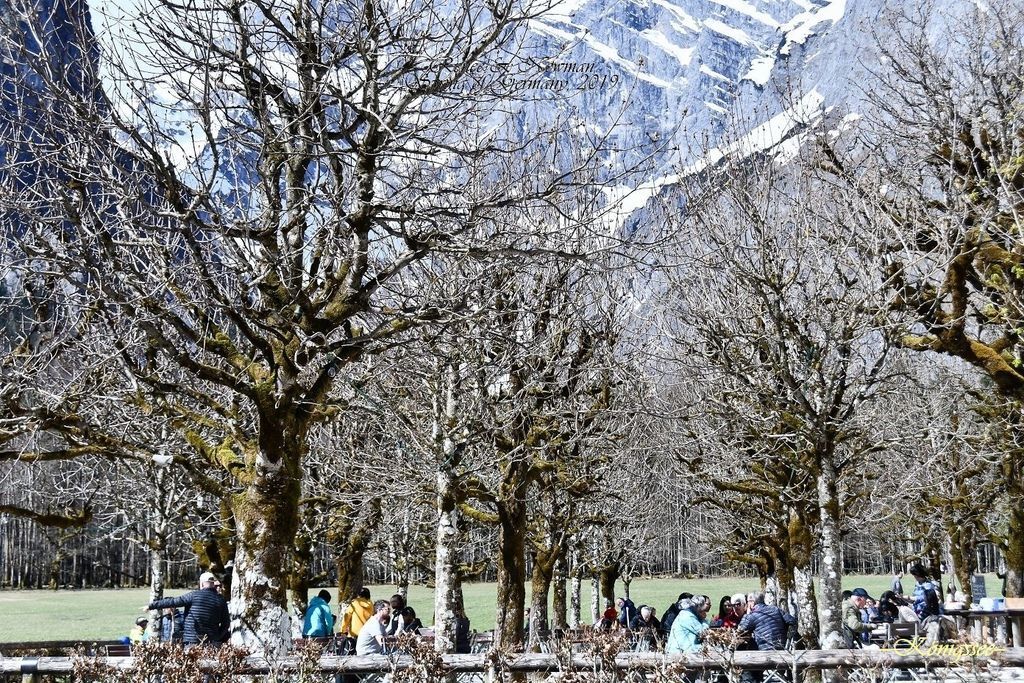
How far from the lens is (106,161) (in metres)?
9.70

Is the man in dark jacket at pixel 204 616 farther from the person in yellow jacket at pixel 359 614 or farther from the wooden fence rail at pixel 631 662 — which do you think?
the person in yellow jacket at pixel 359 614

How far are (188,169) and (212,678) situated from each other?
4.50 metres

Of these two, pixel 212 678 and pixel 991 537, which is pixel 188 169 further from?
pixel 991 537

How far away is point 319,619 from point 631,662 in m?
8.92

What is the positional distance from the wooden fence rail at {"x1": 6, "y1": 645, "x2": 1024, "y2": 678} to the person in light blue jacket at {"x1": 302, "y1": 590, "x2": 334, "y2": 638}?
20.8ft

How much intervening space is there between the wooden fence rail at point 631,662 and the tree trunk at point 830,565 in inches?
101

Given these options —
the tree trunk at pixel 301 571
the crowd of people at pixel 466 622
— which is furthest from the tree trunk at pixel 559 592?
the tree trunk at pixel 301 571

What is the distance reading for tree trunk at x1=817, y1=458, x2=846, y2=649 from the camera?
1229 cm

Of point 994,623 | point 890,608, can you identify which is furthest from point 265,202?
point 890,608

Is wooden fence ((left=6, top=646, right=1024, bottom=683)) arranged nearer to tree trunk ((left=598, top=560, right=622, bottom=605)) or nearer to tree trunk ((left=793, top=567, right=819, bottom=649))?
tree trunk ((left=793, top=567, right=819, bottom=649))

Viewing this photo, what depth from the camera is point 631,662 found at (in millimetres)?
8578

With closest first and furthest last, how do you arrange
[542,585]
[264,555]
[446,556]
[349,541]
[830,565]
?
[264,555], [830,565], [446,556], [542,585], [349,541]

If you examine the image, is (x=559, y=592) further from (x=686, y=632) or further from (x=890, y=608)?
(x=686, y=632)

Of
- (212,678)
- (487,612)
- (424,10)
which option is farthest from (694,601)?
(487,612)
